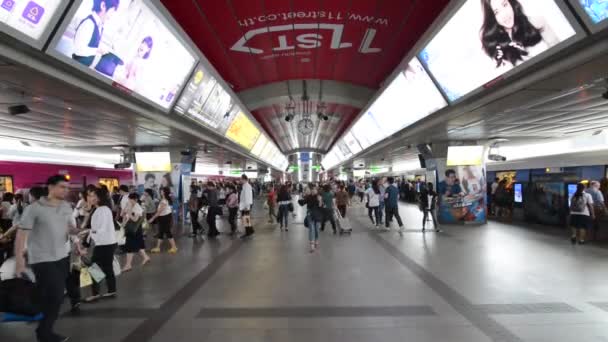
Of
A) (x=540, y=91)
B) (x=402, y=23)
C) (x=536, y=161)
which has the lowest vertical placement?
(x=536, y=161)

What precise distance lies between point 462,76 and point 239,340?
296 inches

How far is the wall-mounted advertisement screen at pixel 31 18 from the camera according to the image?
4.46 metres

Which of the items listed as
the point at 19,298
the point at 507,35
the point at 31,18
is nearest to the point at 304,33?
the point at 507,35

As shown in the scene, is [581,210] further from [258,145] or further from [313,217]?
[258,145]

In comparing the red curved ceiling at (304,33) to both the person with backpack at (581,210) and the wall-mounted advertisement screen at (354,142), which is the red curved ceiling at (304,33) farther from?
the wall-mounted advertisement screen at (354,142)

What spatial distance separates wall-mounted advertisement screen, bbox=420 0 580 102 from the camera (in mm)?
5438

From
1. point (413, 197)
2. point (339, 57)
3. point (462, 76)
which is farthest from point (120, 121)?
point (413, 197)

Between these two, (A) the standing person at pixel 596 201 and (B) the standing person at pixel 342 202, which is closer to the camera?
(A) the standing person at pixel 596 201

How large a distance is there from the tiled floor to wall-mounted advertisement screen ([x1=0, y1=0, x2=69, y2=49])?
370cm

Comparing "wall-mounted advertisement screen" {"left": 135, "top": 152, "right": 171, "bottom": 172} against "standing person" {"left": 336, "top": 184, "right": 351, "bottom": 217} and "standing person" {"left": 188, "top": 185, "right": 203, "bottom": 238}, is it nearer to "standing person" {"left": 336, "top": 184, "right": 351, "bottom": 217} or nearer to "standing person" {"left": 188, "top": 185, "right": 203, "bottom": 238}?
"standing person" {"left": 188, "top": 185, "right": 203, "bottom": 238}

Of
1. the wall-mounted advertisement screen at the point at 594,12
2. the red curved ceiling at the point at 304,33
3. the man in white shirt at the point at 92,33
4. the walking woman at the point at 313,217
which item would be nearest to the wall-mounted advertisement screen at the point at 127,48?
the man in white shirt at the point at 92,33

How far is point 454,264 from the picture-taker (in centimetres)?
788

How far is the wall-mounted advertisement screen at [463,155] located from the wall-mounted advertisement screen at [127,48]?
11.2m

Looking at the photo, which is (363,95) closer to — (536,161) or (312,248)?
(536,161)
